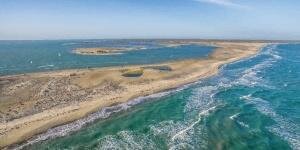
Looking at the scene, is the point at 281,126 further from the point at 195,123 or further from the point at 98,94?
the point at 98,94

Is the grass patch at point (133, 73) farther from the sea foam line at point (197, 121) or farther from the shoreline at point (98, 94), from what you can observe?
the sea foam line at point (197, 121)

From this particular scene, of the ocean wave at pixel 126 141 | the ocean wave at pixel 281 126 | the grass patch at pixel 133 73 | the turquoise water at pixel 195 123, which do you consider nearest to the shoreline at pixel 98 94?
the grass patch at pixel 133 73

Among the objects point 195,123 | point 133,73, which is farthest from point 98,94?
point 195,123

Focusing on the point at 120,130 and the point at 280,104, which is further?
the point at 280,104

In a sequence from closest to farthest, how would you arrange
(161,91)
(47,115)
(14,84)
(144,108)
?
(47,115), (144,108), (161,91), (14,84)

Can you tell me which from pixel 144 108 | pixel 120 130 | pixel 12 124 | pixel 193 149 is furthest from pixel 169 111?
pixel 12 124

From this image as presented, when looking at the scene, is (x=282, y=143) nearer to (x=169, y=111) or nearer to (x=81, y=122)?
(x=169, y=111)

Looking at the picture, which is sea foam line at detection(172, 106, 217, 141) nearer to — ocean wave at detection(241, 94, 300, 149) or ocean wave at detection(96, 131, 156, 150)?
ocean wave at detection(96, 131, 156, 150)

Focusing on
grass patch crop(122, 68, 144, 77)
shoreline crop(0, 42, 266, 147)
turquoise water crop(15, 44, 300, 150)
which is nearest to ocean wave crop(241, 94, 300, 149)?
turquoise water crop(15, 44, 300, 150)
